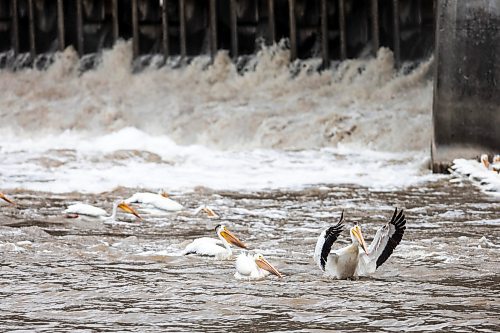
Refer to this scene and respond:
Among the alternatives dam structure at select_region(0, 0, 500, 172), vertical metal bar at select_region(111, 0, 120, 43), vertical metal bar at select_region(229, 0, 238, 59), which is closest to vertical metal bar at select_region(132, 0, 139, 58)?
dam structure at select_region(0, 0, 500, 172)

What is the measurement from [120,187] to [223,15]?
9706mm

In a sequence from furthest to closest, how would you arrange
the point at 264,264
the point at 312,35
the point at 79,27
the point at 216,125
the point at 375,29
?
the point at 79,27 → the point at 312,35 → the point at 216,125 → the point at 375,29 → the point at 264,264

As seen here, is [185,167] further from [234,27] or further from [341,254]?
[341,254]

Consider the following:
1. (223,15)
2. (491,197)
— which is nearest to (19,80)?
(223,15)

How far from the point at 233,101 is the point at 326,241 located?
51.5 ft

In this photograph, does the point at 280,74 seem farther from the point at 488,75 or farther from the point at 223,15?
the point at 488,75

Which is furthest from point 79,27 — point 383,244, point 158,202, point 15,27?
point 383,244

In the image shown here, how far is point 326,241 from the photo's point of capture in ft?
25.1

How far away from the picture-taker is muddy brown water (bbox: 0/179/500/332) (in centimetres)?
689

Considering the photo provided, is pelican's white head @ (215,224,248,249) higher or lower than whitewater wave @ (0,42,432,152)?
higher

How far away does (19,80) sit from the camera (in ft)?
85.2

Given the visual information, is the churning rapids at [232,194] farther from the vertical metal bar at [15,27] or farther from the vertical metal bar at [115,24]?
the vertical metal bar at [15,27]

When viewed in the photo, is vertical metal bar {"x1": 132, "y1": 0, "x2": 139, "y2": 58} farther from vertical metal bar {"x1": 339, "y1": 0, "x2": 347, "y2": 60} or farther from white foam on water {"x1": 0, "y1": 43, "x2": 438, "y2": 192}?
vertical metal bar {"x1": 339, "y1": 0, "x2": 347, "y2": 60}

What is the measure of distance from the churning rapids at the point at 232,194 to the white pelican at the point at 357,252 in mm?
119
